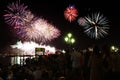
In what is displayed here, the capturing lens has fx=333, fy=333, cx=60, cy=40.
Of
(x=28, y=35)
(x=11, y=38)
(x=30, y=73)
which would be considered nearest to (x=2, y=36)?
(x=11, y=38)

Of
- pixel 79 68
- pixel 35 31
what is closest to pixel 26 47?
pixel 35 31

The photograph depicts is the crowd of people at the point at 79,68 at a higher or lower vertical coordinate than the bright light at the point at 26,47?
lower

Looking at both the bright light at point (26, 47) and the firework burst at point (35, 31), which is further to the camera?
the bright light at point (26, 47)

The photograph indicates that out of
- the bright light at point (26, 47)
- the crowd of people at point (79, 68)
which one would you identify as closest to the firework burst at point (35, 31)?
the bright light at point (26, 47)

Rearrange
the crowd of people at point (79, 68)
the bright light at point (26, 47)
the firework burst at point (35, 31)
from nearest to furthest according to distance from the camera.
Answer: the crowd of people at point (79, 68) → the firework burst at point (35, 31) → the bright light at point (26, 47)

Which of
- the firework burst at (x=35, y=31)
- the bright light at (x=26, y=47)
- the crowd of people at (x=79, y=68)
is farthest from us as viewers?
the bright light at (x=26, y=47)

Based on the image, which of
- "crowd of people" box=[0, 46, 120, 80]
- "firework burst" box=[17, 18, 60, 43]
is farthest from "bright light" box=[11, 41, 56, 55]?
"crowd of people" box=[0, 46, 120, 80]

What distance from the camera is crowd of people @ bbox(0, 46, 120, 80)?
45.2ft

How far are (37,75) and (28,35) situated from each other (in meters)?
35.6

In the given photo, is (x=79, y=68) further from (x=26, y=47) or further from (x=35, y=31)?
(x=26, y=47)

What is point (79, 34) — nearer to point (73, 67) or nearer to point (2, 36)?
point (2, 36)

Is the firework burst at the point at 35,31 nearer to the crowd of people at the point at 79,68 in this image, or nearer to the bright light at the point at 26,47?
the bright light at the point at 26,47

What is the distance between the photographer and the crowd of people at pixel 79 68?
1377 centimetres

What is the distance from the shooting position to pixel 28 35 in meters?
52.2
